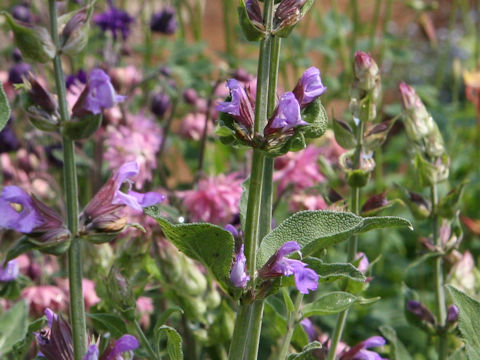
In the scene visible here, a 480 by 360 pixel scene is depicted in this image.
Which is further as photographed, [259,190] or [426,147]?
[426,147]

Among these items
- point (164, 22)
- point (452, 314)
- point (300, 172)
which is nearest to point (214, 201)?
point (300, 172)

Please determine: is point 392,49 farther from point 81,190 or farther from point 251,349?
point 251,349

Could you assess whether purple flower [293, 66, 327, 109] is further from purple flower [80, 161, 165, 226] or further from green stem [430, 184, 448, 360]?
green stem [430, 184, 448, 360]

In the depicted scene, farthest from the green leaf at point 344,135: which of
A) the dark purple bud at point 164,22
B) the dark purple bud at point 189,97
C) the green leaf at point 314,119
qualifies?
the dark purple bud at point 164,22

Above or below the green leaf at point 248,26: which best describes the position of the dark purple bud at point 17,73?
below

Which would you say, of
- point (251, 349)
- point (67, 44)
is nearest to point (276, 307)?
point (251, 349)

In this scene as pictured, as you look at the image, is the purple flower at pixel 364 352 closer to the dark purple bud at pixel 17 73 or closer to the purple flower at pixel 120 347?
the purple flower at pixel 120 347

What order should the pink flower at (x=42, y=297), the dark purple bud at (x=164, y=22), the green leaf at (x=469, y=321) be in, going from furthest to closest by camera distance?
the dark purple bud at (x=164, y=22) < the pink flower at (x=42, y=297) < the green leaf at (x=469, y=321)
